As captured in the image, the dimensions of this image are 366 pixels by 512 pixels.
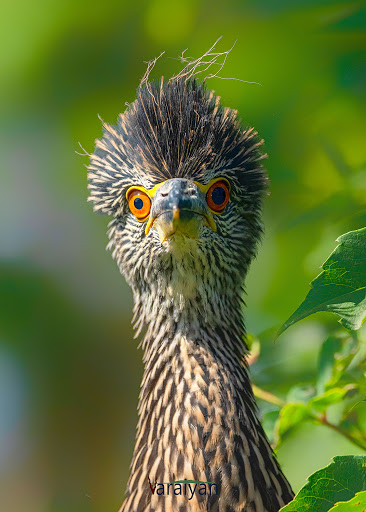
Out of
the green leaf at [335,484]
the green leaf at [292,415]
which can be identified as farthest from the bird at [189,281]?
the green leaf at [335,484]

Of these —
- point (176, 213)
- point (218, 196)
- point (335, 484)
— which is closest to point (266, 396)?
point (218, 196)

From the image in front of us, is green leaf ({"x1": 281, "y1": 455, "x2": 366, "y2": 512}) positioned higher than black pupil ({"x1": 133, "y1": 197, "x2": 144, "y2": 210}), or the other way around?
black pupil ({"x1": 133, "y1": 197, "x2": 144, "y2": 210})

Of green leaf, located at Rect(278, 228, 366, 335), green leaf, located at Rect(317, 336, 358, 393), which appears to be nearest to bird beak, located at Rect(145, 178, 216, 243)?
green leaf, located at Rect(317, 336, 358, 393)

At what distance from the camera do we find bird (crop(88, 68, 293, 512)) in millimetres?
2072

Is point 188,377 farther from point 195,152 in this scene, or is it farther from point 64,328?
point 64,328

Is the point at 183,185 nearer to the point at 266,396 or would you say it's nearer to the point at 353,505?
the point at 266,396

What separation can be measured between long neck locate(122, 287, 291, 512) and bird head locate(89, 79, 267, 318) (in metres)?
0.10

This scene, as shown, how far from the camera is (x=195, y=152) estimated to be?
2.33 meters

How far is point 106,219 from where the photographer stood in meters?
4.60

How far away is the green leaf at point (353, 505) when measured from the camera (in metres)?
1.27

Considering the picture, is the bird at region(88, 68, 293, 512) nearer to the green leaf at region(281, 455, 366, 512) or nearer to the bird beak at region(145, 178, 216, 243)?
the bird beak at region(145, 178, 216, 243)

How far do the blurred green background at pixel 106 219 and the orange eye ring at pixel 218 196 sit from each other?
0.46m

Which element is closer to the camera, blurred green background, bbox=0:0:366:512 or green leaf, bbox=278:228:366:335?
green leaf, bbox=278:228:366:335

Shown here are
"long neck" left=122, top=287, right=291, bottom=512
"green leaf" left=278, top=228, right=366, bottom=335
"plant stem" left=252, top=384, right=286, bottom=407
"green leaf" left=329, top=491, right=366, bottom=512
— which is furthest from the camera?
"plant stem" left=252, top=384, right=286, bottom=407
